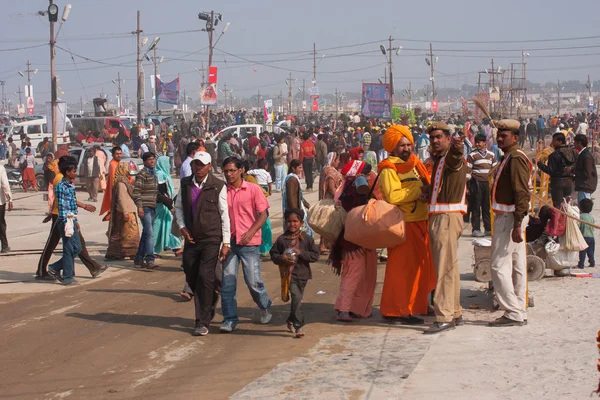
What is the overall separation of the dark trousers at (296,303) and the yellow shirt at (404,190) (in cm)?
115

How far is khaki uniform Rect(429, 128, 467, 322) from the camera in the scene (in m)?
7.80

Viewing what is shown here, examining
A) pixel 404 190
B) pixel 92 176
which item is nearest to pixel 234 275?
pixel 404 190

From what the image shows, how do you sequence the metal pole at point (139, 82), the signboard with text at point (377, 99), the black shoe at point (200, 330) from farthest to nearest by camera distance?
the metal pole at point (139, 82), the signboard with text at point (377, 99), the black shoe at point (200, 330)

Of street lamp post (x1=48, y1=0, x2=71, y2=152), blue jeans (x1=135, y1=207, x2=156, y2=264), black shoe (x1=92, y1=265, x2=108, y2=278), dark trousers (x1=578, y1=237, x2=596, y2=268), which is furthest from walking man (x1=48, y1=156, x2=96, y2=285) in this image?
street lamp post (x1=48, y1=0, x2=71, y2=152)

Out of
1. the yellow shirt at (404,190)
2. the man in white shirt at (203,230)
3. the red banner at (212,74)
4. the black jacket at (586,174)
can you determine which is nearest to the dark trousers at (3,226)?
the man in white shirt at (203,230)

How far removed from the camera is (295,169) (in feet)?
37.7

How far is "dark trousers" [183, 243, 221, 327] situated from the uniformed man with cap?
263cm

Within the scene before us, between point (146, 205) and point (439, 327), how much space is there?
19.2 feet

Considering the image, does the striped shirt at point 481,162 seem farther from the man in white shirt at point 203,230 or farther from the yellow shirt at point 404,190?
the man in white shirt at point 203,230

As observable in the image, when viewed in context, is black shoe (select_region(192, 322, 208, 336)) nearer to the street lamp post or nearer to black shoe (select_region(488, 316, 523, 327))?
black shoe (select_region(488, 316, 523, 327))

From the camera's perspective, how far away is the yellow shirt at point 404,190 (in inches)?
319

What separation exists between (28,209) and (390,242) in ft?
51.9

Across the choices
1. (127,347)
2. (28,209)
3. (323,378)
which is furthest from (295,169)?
(28,209)

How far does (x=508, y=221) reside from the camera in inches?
311
